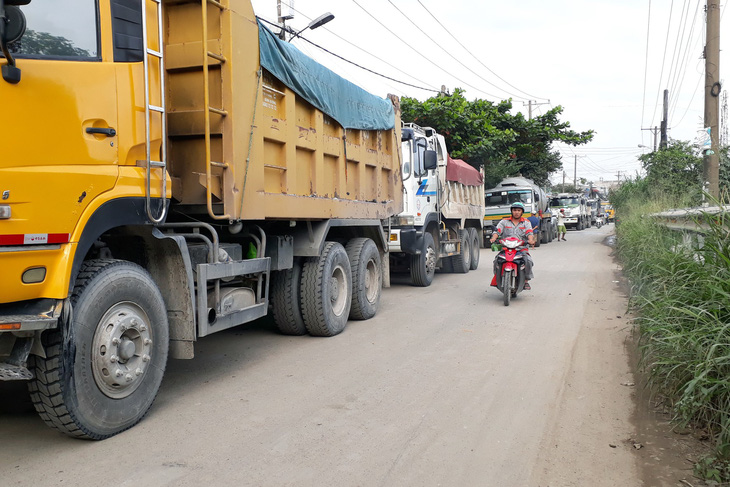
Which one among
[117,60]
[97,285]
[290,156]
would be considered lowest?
[97,285]

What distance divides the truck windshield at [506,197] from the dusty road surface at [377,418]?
1694 cm

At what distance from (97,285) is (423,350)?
352cm

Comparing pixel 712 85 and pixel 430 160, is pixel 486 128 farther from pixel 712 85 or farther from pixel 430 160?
pixel 430 160

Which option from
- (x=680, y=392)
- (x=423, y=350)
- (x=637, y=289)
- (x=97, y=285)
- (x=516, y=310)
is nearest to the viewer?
(x=97, y=285)

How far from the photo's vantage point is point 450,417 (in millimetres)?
4250

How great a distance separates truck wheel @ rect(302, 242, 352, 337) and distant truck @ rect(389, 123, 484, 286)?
10.7ft

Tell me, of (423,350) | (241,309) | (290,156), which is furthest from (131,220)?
(423,350)

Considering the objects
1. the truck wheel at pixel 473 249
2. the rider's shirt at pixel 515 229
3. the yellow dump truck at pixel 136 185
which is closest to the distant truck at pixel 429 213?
the truck wheel at pixel 473 249

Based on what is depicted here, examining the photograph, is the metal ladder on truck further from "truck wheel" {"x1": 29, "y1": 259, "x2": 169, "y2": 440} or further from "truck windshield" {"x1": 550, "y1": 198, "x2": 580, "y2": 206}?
"truck windshield" {"x1": 550, "y1": 198, "x2": 580, "y2": 206}

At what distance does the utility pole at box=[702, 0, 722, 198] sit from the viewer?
13414 millimetres

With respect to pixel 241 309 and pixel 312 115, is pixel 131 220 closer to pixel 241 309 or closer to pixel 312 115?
pixel 241 309

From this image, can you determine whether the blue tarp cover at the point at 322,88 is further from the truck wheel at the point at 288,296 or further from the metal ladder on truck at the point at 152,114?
the truck wheel at the point at 288,296

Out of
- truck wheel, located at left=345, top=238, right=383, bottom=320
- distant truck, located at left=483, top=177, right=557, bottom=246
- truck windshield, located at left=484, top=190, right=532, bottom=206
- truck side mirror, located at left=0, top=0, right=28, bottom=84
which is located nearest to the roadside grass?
truck wheel, located at left=345, top=238, right=383, bottom=320

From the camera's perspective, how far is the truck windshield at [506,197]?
→ 938 inches
